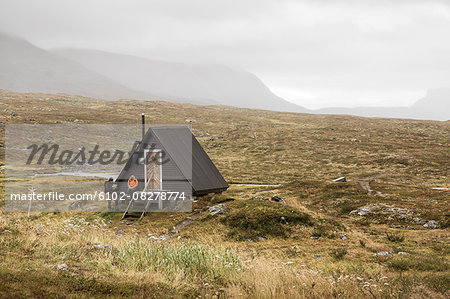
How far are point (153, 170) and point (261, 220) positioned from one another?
473 inches

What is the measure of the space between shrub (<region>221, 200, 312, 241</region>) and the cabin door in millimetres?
7970

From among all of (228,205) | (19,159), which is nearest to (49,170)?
(19,159)

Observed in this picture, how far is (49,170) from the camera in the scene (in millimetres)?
68750

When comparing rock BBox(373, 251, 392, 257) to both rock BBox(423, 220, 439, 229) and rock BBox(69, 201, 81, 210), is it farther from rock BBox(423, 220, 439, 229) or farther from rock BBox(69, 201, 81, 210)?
rock BBox(69, 201, 81, 210)

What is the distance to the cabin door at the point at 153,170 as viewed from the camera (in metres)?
31.3

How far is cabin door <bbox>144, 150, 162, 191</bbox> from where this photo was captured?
31344 millimetres

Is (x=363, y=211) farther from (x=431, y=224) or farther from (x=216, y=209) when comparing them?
(x=216, y=209)

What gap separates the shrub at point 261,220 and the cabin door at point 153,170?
797cm

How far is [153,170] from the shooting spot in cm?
3169

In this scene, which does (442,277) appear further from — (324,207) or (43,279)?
(324,207)

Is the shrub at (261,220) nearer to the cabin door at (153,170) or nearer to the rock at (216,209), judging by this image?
the rock at (216,209)

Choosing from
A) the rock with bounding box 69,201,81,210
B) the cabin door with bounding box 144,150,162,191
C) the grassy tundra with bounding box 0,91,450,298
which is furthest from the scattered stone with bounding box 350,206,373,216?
the rock with bounding box 69,201,81,210

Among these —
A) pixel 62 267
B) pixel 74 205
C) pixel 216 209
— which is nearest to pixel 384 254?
pixel 216 209

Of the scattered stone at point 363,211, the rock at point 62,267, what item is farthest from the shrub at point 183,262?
the scattered stone at point 363,211
